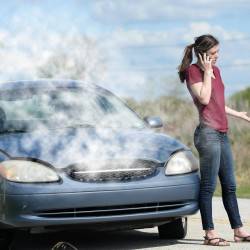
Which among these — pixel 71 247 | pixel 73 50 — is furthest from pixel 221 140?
pixel 73 50

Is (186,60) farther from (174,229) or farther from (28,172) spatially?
(28,172)

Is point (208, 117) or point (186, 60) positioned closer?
point (208, 117)

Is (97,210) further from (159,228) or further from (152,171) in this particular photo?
(159,228)

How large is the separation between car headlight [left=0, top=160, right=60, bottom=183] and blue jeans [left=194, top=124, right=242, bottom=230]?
4.48 feet

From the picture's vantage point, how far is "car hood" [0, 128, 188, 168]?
7160 mm

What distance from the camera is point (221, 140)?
25.3 feet

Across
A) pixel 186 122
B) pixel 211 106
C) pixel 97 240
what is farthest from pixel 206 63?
pixel 186 122

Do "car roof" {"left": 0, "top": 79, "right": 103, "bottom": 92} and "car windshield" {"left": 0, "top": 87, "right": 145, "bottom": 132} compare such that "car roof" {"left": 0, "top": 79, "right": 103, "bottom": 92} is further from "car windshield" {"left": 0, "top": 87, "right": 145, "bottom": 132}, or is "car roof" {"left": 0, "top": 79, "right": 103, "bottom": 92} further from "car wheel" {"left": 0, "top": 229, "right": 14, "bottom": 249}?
"car wheel" {"left": 0, "top": 229, "right": 14, "bottom": 249}

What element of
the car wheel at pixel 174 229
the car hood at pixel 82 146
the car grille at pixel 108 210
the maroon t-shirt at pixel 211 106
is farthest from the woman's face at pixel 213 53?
the car wheel at pixel 174 229

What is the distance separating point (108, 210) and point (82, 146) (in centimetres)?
58

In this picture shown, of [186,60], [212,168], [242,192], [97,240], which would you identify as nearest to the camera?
[212,168]

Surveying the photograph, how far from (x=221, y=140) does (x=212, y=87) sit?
463 mm

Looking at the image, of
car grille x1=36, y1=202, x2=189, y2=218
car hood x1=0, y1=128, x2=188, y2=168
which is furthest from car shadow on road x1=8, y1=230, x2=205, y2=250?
car hood x1=0, y1=128, x2=188, y2=168

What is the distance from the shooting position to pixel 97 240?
323 inches
